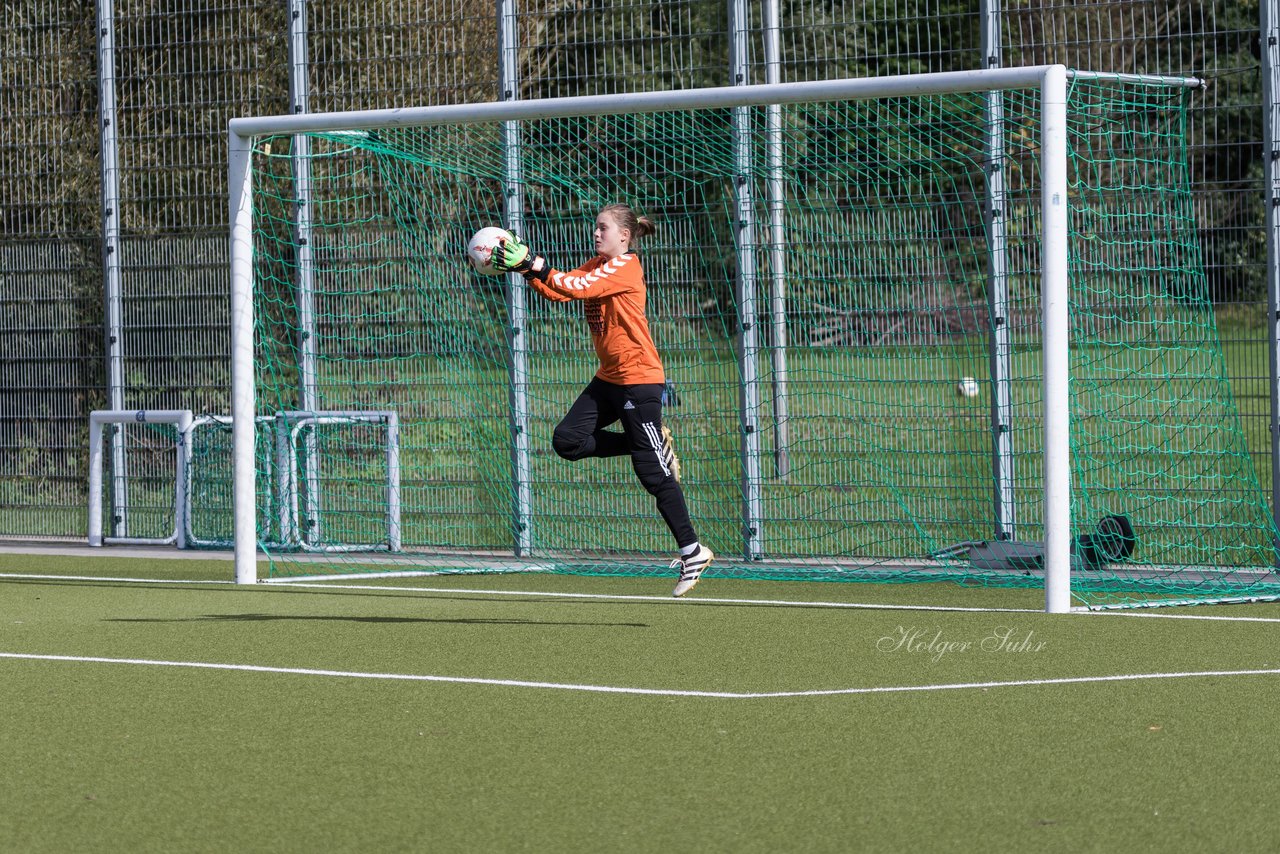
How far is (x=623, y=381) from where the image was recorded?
898 cm

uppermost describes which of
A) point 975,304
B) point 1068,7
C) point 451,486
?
point 1068,7

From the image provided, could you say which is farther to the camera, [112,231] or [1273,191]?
[112,231]

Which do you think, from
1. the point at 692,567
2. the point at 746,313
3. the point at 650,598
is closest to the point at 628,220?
the point at 692,567

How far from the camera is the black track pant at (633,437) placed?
349 inches

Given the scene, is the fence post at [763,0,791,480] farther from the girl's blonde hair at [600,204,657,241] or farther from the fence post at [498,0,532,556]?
the girl's blonde hair at [600,204,657,241]

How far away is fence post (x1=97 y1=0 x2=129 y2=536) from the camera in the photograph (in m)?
13.6

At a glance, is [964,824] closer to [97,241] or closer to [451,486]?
[451,486]

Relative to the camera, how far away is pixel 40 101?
1398 centimetres

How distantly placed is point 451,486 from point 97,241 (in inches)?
140

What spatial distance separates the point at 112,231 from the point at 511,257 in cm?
601

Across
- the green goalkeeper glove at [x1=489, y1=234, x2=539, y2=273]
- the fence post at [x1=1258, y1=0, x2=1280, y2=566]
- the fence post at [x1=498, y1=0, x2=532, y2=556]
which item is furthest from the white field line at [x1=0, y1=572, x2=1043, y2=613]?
the fence post at [x1=1258, y1=0, x2=1280, y2=566]

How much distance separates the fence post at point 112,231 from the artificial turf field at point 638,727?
4.14m

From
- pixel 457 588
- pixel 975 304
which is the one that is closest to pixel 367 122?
pixel 457 588

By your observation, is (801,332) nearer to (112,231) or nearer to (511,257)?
(511,257)
